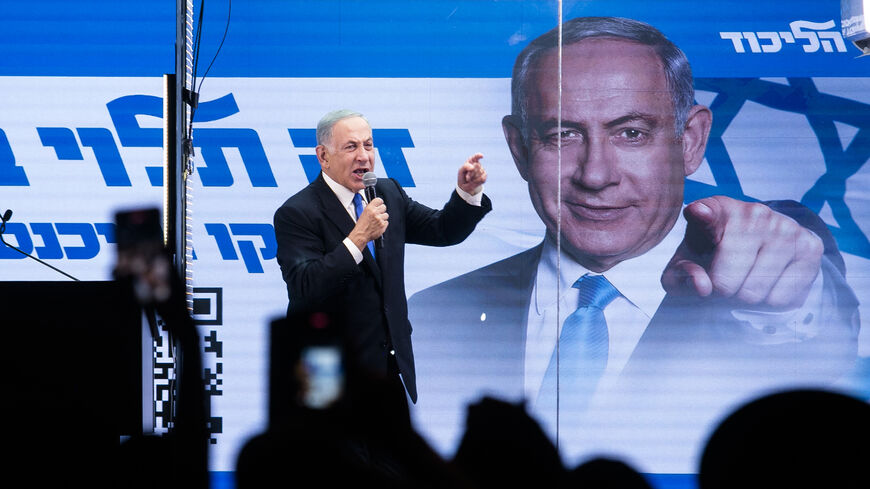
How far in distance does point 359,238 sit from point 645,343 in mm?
1902

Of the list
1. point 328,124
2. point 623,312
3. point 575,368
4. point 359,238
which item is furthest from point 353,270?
point 623,312

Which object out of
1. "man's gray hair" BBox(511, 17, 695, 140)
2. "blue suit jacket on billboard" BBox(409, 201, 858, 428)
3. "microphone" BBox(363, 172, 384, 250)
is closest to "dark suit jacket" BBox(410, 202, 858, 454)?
"blue suit jacket on billboard" BBox(409, 201, 858, 428)

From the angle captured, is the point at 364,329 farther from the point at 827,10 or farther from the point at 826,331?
the point at 827,10

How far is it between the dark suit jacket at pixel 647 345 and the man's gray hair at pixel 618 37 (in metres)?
0.70

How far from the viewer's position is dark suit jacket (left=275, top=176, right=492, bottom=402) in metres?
3.05

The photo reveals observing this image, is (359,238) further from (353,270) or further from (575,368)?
(575,368)

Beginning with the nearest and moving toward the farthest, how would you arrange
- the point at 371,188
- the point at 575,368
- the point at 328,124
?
1. the point at 371,188
2. the point at 328,124
3. the point at 575,368

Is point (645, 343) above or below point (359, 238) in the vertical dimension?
below

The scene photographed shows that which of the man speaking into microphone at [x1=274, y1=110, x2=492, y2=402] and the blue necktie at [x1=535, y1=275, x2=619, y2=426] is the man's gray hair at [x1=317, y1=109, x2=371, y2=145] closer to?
the man speaking into microphone at [x1=274, y1=110, x2=492, y2=402]

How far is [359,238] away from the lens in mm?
3041

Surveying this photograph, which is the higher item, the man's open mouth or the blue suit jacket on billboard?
the man's open mouth

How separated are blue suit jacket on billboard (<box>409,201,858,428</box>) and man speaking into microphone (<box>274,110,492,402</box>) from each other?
2.92ft

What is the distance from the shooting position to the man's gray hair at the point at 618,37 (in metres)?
4.25

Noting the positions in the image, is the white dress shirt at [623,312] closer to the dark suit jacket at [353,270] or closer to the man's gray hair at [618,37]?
the man's gray hair at [618,37]
